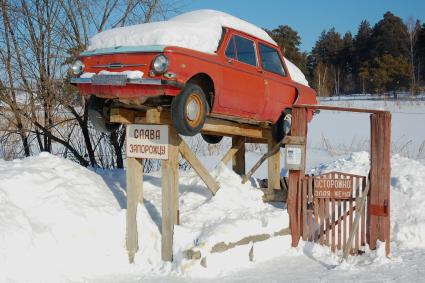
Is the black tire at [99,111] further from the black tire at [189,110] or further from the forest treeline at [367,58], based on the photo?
the forest treeline at [367,58]

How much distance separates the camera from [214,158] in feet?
47.8

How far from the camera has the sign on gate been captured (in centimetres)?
648

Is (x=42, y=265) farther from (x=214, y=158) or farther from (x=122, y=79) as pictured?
(x=214, y=158)

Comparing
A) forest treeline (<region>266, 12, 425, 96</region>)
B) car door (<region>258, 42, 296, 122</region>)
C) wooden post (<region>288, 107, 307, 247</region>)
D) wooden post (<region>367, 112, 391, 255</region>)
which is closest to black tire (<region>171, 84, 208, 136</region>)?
wooden post (<region>288, 107, 307, 247</region>)

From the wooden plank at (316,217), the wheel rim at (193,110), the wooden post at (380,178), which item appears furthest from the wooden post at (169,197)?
the wooden post at (380,178)

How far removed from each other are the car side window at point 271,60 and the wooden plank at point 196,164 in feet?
5.31

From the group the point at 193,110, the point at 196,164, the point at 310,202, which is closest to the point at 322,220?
the point at 310,202

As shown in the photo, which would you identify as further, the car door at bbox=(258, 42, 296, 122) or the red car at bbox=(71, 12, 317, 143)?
the car door at bbox=(258, 42, 296, 122)

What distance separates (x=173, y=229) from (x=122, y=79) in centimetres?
181

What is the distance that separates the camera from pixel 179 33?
233 inches

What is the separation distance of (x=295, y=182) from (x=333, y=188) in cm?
48

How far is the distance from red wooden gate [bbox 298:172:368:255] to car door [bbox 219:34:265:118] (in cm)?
119

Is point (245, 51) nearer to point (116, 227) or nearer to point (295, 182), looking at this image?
point (295, 182)

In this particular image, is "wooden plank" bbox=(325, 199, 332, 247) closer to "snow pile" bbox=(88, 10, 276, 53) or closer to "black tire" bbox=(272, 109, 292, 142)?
"black tire" bbox=(272, 109, 292, 142)
